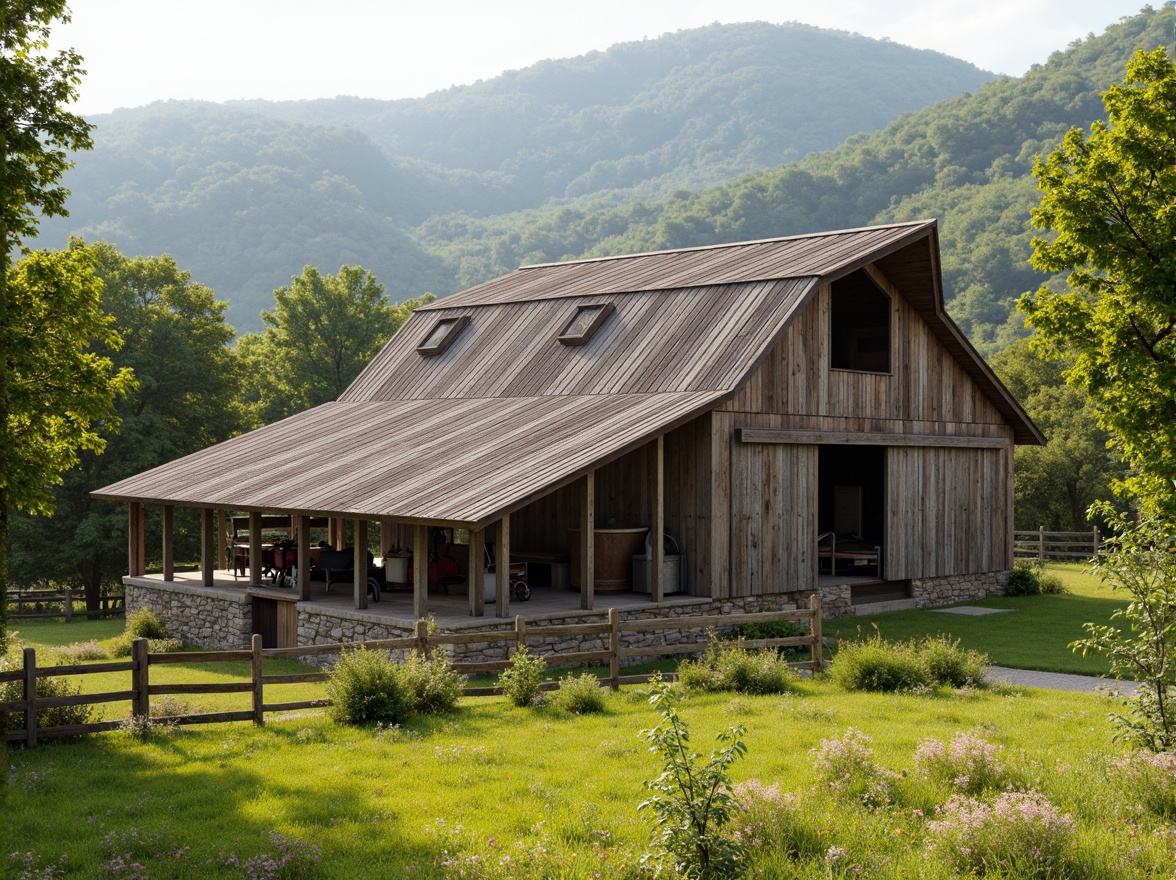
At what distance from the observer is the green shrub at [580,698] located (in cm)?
1336

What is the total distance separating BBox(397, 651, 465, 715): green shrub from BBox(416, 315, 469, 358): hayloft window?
48.7 feet

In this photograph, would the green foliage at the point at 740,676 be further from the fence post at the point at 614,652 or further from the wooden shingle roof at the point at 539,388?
the wooden shingle roof at the point at 539,388

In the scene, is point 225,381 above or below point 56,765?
above

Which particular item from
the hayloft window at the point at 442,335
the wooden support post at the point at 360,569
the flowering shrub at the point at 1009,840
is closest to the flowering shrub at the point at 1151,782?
the flowering shrub at the point at 1009,840

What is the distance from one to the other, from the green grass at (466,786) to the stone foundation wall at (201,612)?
931 centimetres

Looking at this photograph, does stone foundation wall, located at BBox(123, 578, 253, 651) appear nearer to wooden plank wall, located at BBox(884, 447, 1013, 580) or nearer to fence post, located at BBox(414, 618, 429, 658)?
fence post, located at BBox(414, 618, 429, 658)

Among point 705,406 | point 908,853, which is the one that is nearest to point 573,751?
point 908,853

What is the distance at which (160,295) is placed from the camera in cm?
3944

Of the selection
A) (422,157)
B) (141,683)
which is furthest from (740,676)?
(422,157)

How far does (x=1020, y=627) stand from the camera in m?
22.1

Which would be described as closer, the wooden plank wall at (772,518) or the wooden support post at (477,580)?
the wooden support post at (477,580)

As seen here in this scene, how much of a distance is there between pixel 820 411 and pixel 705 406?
4.05m

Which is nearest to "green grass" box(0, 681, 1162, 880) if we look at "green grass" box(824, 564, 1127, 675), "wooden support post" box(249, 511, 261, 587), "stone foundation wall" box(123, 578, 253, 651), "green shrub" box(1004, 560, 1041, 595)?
"green grass" box(824, 564, 1127, 675)

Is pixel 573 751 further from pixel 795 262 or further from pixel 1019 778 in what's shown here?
pixel 795 262
